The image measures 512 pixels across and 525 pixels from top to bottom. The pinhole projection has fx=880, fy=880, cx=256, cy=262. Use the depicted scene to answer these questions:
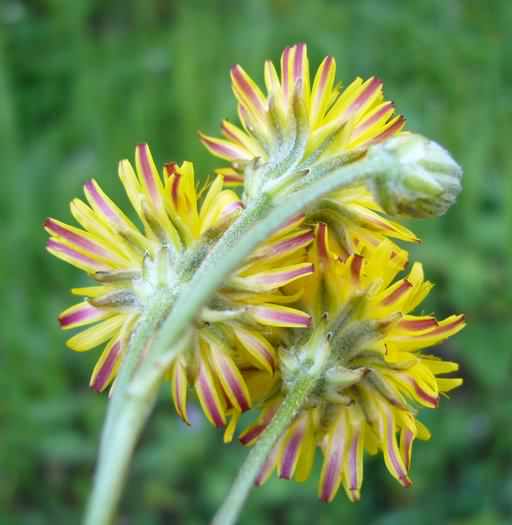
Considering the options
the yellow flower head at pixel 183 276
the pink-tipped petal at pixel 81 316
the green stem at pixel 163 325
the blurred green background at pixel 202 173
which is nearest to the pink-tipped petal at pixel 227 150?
the yellow flower head at pixel 183 276

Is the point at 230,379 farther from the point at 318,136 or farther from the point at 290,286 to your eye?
the point at 318,136

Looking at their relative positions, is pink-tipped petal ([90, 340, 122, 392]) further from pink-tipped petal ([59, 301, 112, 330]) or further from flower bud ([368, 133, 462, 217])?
flower bud ([368, 133, 462, 217])

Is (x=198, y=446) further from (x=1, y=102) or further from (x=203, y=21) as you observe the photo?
(x=203, y=21)

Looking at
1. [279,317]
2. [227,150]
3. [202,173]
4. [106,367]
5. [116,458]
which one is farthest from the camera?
[202,173]

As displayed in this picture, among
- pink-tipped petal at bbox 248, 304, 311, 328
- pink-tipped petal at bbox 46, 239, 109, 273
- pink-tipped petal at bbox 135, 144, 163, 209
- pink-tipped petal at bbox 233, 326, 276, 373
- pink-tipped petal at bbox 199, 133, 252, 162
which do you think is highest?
pink-tipped petal at bbox 199, 133, 252, 162

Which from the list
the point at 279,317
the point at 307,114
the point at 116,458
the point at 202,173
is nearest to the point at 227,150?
the point at 307,114

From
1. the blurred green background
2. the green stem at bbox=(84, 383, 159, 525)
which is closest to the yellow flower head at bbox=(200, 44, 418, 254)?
the green stem at bbox=(84, 383, 159, 525)
